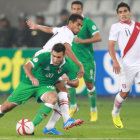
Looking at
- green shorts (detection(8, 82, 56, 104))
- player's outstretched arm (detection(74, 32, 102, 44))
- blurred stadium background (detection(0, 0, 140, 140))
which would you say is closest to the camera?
green shorts (detection(8, 82, 56, 104))

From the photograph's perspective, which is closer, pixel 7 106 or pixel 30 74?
pixel 30 74

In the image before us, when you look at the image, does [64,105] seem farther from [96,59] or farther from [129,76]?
[96,59]

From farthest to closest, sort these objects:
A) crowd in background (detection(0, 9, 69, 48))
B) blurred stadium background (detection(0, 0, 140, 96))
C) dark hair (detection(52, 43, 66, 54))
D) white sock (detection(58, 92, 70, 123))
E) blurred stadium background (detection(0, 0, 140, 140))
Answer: crowd in background (detection(0, 9, 69, 48)) < blurred stadium background (detection(0, 0, 140, 96)) < blurred stadium background (detection(0, 0, 140, 140)) < white sock (detection(58, 92, 70, 123)) < dark hair (detection(52, 43, 66, 54))

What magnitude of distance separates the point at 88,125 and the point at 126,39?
1655 mm

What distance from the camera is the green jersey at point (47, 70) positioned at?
8234 mm

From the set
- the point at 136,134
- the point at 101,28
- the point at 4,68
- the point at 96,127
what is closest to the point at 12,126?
the point at 96,127

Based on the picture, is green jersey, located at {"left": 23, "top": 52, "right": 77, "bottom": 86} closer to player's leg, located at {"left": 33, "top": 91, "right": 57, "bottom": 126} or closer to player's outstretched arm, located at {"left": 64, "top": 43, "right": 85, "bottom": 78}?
player's leg, located at {"left": 33, "top": 91, "right": 57, "bottom": 126}

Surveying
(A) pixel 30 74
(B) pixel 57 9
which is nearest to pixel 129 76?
(A) pixel 30 74

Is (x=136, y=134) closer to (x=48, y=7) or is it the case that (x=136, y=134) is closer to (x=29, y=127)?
(x=29, y=127)

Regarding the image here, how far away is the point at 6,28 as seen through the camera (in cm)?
1641

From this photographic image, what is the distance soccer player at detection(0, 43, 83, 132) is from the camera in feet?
26.7

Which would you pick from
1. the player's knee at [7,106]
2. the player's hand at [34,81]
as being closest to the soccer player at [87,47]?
the player's knee at [7,106]

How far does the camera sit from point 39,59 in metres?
8.20

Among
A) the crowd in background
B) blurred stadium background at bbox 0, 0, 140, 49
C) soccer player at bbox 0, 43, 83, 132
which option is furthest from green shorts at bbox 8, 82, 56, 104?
blurred stadium background at bbox 0, 0, 140, 49
